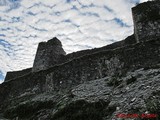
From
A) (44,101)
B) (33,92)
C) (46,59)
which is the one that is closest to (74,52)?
(46,59)

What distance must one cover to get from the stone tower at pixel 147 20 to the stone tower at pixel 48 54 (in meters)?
10.3

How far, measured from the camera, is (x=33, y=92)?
18984mm

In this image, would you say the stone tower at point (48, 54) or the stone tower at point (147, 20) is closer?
the stone tower at point (147, 20)

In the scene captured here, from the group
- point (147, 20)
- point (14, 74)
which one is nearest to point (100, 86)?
point (147, 20)

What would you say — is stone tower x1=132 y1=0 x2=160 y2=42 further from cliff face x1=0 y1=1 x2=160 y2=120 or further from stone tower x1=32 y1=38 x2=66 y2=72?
stone tower x1=32 y1=38 x2=66 y2=72

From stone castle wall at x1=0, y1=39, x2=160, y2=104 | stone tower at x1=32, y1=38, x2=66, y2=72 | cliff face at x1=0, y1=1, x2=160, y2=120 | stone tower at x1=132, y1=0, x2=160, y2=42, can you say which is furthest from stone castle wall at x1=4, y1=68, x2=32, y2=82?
stone tower at x1=132, y1=0, x2=160, y2=42

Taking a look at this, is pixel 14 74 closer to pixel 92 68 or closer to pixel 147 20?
pixel 92 68

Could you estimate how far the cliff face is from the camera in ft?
34.1

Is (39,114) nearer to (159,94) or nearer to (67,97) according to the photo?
(67,97)

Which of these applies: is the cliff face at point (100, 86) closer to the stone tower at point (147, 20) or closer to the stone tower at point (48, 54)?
the stone tower at point (147, 20)

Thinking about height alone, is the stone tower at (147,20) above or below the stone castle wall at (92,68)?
above

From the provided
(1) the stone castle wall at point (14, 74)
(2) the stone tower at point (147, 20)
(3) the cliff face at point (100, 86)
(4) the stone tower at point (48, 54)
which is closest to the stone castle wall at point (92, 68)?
(3) the cliff face at point (100, 86)

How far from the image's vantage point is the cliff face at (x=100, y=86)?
10.4 meters

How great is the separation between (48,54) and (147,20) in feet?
39.4
